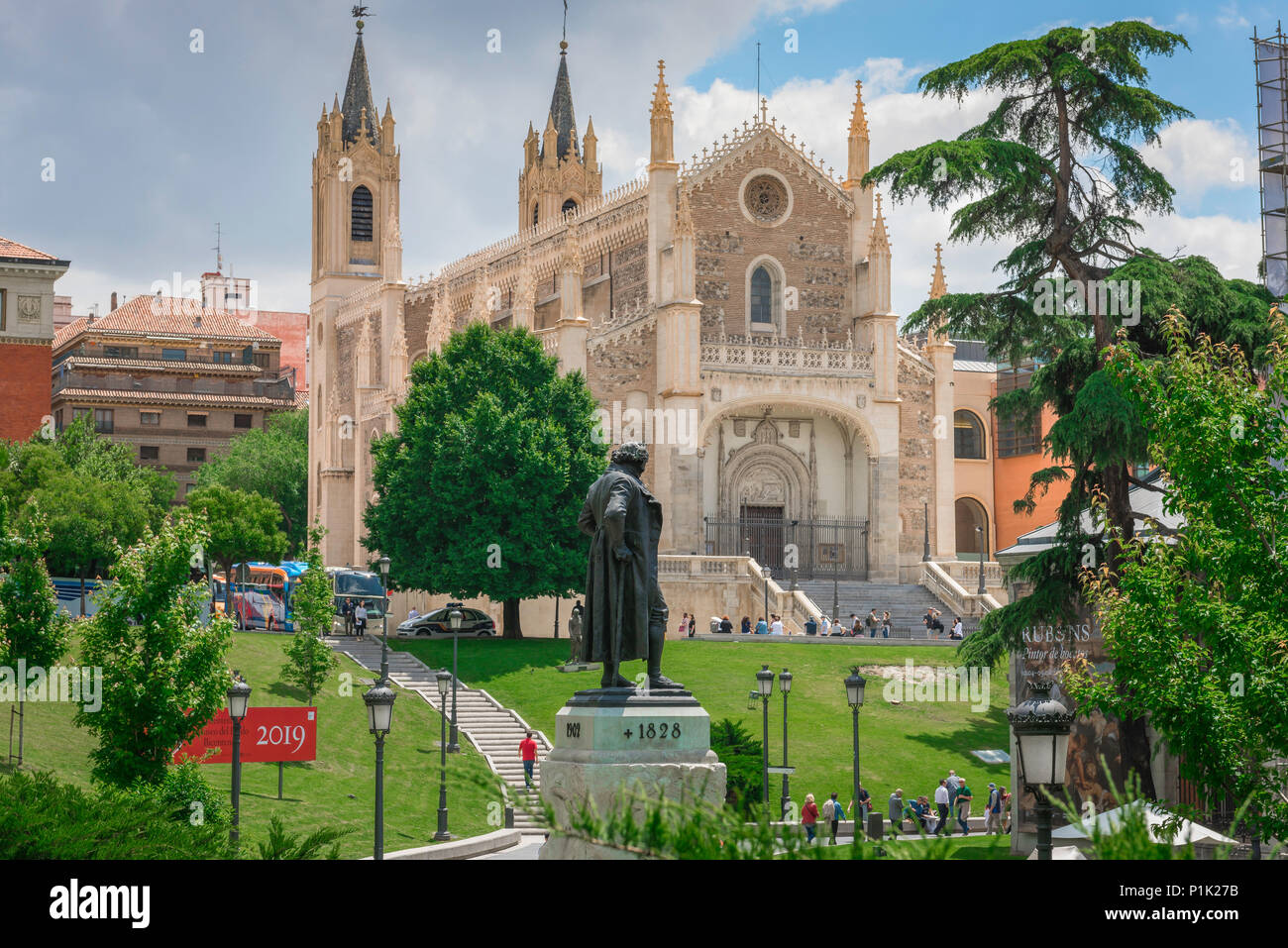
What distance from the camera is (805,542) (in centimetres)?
5541

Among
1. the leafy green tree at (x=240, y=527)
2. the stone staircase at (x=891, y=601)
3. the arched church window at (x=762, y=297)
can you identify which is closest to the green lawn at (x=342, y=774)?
the stone staircase at (x=891, y=601)

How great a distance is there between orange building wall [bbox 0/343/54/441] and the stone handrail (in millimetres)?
30070

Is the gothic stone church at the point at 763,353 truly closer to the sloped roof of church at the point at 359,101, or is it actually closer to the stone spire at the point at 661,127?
the stone spire at the point at 661,127

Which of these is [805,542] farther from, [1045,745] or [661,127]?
[1045,745]

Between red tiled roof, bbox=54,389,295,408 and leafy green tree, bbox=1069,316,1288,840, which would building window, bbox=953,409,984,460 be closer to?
red tiled roof, bbox=54,389,295,408

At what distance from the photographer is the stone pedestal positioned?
12.2 meters

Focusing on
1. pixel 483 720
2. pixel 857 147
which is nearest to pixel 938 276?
pixel 857 147

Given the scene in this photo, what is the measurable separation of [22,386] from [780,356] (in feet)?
82.8

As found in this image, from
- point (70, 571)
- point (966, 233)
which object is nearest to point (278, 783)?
point (966, 233)

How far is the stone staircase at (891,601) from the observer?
49531mm

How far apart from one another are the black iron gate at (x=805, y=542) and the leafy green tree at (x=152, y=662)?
31.4 metres

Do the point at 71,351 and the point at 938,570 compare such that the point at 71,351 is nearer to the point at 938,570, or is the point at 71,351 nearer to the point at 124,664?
the point at 938,570

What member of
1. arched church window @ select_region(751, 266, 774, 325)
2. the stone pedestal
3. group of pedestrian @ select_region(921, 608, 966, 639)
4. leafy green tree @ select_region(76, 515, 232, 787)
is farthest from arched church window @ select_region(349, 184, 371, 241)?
the stone pedestal
